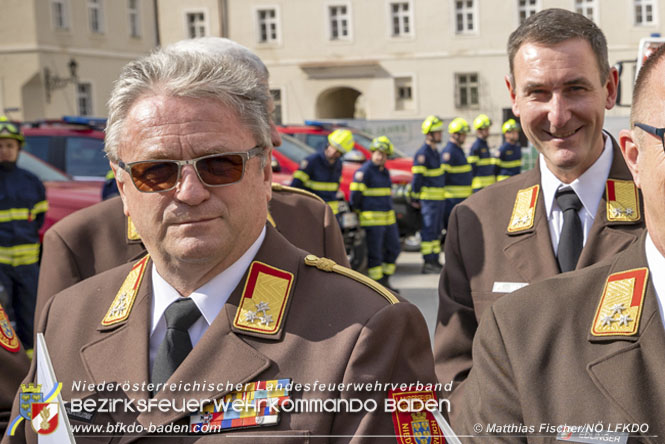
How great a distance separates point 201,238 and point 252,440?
47 centimetres

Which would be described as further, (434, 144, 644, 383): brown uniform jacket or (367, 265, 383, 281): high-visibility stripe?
(367, 265, 383, 281): high-visibility stripe

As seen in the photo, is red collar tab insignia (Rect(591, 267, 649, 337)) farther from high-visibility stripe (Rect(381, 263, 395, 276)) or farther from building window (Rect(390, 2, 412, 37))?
building window (Rect(390, 2, 412, 37))

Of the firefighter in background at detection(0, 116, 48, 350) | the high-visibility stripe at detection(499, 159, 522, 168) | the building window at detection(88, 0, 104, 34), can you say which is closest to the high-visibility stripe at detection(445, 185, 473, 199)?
the high-visibility stripe at detection(499, 159, 522, 168)

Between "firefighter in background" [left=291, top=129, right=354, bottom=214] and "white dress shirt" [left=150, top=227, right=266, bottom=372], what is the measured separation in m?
7.33

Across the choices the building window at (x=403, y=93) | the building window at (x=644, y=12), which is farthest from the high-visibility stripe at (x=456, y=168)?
the building window at (x=403, y=93)

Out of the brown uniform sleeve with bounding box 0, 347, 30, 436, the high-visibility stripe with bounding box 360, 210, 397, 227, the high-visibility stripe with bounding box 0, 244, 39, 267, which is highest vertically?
the brown uniform sleeve with bounding box 0, 347, 30, 436

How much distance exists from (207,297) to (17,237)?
5853mm

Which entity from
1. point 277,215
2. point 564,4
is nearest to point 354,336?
point 277,215

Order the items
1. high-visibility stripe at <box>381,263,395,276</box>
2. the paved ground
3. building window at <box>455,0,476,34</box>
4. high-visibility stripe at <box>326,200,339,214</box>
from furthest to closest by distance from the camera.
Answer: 1. building window at <box>455,0,476,34</box>
2. high-visibility stripe at <box>381,263,395,276</box>
3. high-visibility stripe at <box>326,200,339,214</box>
4. the paved ground

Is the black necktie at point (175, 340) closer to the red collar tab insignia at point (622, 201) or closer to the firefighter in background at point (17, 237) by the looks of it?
the red collar tab insignia at point (622, 201)

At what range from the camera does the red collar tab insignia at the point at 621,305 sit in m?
1.80

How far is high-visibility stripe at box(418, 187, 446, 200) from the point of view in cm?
1196

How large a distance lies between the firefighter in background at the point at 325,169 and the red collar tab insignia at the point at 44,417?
24.5ft

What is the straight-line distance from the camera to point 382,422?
72.9 inches
